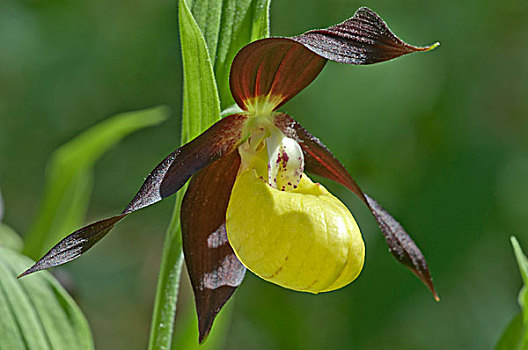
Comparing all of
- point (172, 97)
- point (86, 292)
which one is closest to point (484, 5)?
point (172, 97)

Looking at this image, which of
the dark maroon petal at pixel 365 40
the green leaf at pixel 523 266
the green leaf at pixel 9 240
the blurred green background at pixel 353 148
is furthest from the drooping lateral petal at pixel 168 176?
the blurred green background at pixel 353 148

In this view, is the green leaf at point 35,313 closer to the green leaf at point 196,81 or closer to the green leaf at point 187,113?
the green leaf at point 187,113

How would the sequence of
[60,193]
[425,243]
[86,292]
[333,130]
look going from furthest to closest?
[86,292], [333,130], [425,243], [60,193]

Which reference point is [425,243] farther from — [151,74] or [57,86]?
[57,86]

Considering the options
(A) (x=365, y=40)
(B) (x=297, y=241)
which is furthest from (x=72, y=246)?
(A) (x=365, y=40)

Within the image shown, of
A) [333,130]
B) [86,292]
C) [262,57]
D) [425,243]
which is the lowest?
[86,292]

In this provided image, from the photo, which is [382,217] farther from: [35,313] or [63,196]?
[63,196]
